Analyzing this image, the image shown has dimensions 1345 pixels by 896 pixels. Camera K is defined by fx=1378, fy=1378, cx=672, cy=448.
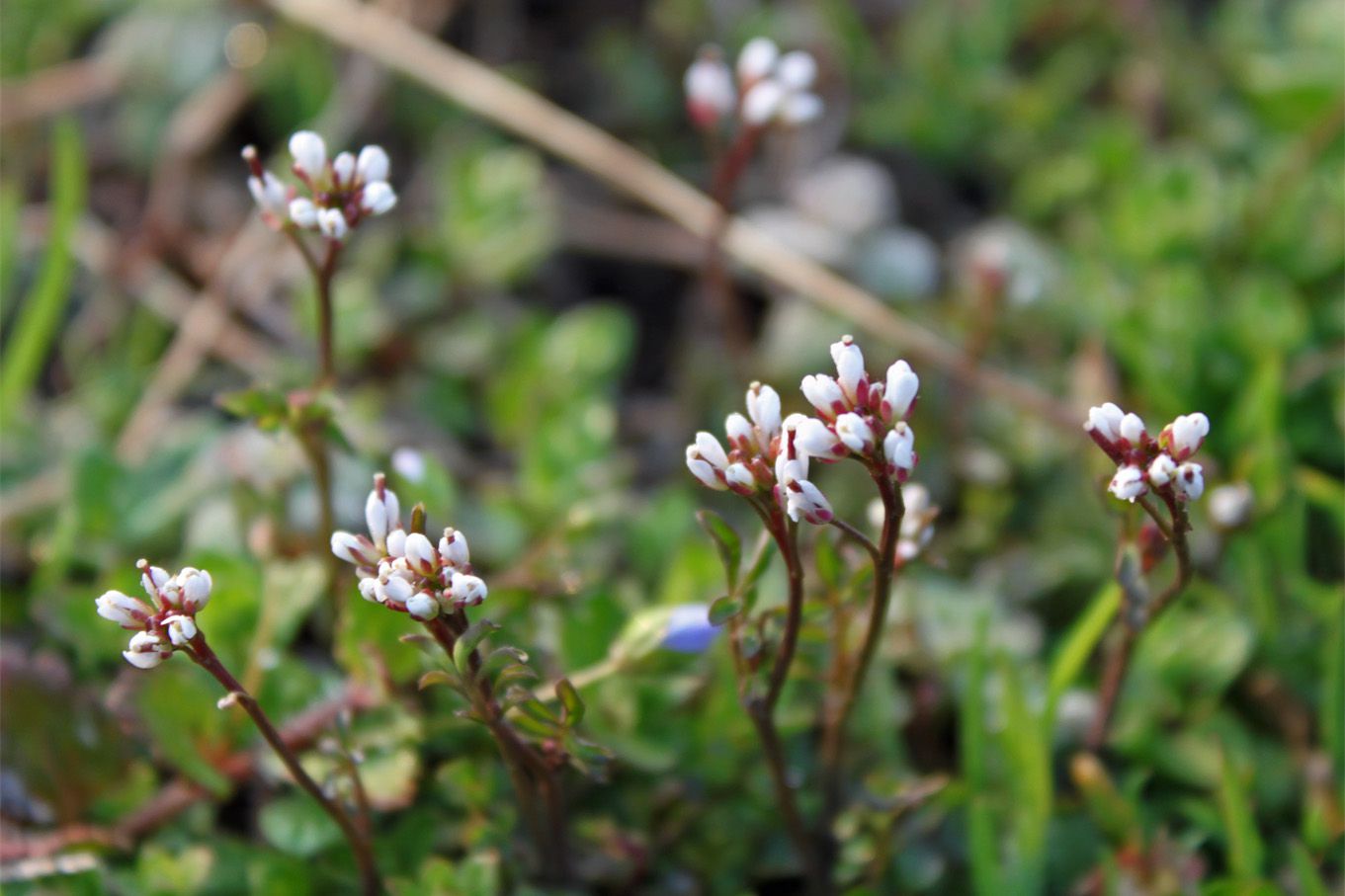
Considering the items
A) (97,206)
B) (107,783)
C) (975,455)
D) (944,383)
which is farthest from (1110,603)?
(97,206)

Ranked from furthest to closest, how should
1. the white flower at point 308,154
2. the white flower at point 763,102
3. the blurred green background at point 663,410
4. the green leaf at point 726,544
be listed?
the white flower at point 763,102, the blurred green background at point 663,410, the white flower at point 308,154, the green leaf at point 726,544

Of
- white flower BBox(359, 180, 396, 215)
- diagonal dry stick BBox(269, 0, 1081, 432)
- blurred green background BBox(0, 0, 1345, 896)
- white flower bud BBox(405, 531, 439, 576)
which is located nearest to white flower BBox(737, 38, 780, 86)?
diagonal dry stick BBox(269, 0, 1081, 432)

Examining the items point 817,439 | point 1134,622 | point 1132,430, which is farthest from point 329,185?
point 1134,622

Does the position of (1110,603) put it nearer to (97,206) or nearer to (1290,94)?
(1290,94)

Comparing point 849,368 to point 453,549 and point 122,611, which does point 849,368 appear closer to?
point 453,549

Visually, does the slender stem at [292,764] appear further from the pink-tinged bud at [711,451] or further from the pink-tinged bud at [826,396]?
the pink-tinged bud at [826,396]

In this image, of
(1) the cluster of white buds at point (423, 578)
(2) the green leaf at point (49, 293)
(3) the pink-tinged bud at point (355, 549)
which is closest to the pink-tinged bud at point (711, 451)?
(1) the cluster of white buds at point (423, 578)

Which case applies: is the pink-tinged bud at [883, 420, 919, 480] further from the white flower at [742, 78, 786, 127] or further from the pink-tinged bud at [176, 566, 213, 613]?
the white flower at [742, 78, 786, 127]
